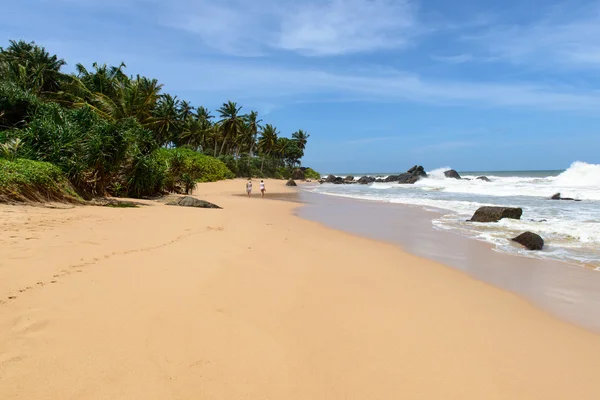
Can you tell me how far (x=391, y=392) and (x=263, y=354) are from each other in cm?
101

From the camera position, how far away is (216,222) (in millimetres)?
9930

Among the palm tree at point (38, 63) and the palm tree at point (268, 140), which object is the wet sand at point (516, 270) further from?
the palm tree at point (268, 140)

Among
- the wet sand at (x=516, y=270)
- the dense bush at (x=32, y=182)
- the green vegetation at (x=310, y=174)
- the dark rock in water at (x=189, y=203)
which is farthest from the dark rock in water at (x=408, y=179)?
the dense bush at (x=32, y=182)

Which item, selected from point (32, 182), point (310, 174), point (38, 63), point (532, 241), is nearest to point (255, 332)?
point (532, 241)

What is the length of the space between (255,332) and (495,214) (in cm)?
1195

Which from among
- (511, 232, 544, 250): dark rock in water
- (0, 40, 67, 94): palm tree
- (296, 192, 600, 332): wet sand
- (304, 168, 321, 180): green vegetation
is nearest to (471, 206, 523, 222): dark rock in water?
(296, 192, 600, 332): wet sand

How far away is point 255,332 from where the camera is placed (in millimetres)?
3176

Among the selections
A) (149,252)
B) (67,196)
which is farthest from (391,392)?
(67,196)

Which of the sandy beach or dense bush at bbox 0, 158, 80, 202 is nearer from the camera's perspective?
the sandy beach

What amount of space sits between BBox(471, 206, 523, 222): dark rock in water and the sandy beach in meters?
7.95

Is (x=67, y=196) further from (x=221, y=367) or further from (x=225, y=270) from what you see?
(x=221, y=367)

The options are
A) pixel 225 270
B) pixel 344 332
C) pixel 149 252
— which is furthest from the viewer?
pixel 149 252

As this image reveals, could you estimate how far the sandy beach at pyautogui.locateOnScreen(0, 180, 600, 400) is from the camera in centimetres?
239

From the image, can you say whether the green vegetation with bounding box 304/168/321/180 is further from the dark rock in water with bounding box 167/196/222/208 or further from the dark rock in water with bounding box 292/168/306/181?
the dark rock in water with bounding box 167/196/222/208
